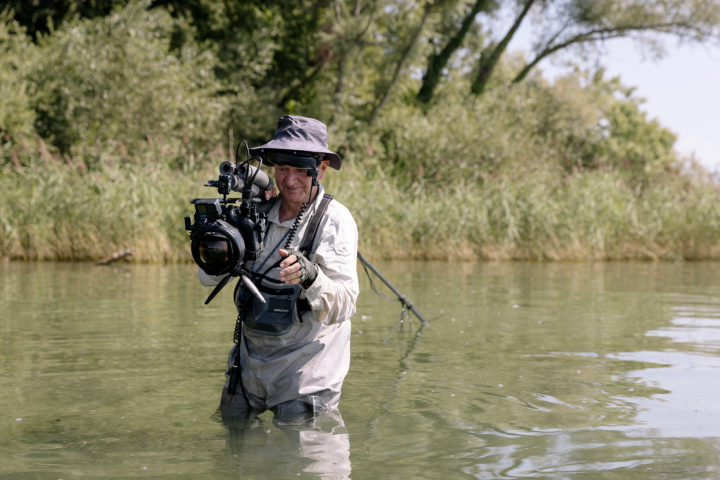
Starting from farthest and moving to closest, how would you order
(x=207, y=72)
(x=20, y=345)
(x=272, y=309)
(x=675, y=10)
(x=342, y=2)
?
(x=675, y=10)
(x=342, y=2)
(x=207, y=72)
(x=20, y=345)
(x=272, y=309)

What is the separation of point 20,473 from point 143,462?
0.56 m

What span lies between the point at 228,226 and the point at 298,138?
0.73 m

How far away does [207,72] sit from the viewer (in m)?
27.9

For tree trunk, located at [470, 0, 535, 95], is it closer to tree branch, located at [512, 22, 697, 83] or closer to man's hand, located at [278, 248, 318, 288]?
tree branch, located at [512, 22, 697, 83]

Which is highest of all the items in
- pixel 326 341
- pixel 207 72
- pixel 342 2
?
pixel 342 2

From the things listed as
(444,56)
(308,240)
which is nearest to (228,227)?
(308,240)

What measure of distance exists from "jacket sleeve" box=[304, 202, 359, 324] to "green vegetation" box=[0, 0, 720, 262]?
41.7 feet

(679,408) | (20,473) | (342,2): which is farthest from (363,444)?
(342,2)

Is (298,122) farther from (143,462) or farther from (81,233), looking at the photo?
(81,233)

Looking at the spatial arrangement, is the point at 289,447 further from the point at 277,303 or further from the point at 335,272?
the point at 335,272

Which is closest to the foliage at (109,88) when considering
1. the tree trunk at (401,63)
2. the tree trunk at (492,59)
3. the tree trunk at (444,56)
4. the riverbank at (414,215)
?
the riverbank at (414,215)

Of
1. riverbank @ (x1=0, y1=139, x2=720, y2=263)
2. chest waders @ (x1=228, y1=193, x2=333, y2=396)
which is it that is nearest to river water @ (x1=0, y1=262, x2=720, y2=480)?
chest waders @ (x1=228, y1=193, x2=333, y2=396)

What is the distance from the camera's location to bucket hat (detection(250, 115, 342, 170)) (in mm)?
4711

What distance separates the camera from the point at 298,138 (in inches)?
190
